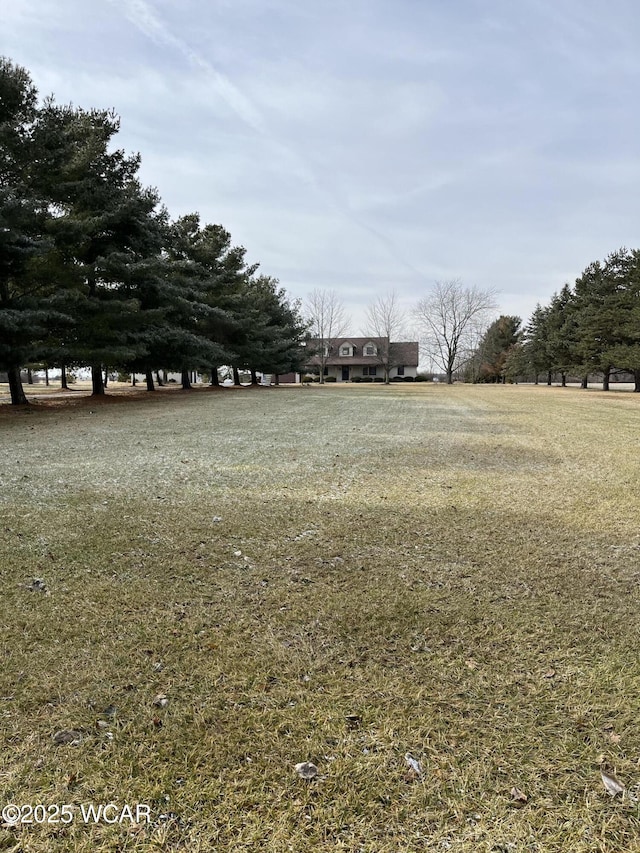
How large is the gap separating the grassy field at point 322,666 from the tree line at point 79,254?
29.5 ft

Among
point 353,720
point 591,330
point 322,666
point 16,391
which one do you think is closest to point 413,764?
point 353,720

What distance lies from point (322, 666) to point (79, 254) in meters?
17.0

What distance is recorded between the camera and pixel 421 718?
72.1 inches

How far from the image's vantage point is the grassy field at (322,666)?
1.45 metres

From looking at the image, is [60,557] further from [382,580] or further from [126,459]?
[126,459]

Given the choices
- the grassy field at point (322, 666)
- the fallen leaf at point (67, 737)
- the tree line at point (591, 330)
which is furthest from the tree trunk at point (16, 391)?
the tree line at point (591, 330)

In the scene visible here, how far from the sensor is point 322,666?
215cm

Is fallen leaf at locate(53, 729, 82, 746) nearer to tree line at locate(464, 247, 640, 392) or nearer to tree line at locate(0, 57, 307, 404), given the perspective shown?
tree line at locate(0, 57, 307, 404)

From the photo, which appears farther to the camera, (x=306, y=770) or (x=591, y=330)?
(x=591, y=330)

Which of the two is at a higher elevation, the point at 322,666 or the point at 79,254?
the point at 79,254

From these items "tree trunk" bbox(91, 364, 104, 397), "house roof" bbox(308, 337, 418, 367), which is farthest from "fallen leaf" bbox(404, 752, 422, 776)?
"house roof" bbox(308, 337, 418, 367)

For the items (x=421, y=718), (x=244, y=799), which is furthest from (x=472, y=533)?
(x=244, y=799)

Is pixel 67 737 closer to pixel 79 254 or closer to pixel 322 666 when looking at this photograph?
pixel 322 666

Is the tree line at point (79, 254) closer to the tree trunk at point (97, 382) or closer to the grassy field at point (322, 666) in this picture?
the tree trunk at point (97, 382)
